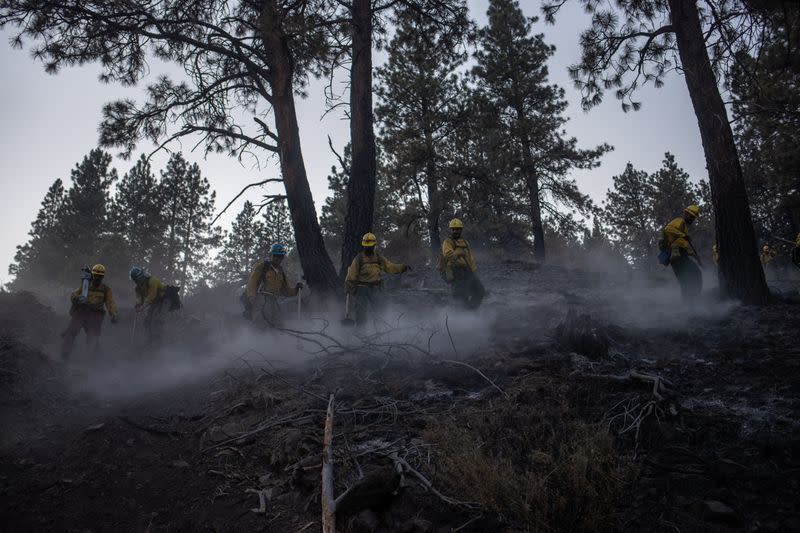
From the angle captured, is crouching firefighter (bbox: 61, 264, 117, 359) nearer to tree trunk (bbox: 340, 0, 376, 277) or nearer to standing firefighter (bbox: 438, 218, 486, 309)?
tree trunk (bbox: 340, 0, 376, 277)

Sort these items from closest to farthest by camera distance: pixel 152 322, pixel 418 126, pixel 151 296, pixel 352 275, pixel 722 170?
pixel 722 170
pixel 352 275
pixel 151 296
pixel 152 322
pixel 418 126

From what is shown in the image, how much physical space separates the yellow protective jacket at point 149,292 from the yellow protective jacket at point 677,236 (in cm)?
1002

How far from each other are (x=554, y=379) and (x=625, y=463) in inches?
63.6

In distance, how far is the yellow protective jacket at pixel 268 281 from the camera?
7.80m

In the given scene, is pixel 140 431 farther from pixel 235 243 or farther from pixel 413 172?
pixel 235 243

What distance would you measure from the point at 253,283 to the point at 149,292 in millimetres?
3399

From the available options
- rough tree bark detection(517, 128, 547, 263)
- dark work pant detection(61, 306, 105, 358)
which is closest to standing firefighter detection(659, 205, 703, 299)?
rough tree bark detection(517, 128, 547, 263)

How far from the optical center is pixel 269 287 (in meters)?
8.05

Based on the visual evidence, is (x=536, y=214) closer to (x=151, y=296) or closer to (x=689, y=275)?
(x=689, y=275)

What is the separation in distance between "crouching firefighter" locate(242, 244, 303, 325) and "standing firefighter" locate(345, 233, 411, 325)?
1.06 meters

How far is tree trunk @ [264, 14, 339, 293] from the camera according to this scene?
8.05 metres

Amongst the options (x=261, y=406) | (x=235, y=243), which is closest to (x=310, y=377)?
(x=261, y=406)

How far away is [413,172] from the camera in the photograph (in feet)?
56.3

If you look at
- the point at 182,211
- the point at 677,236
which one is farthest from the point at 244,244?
the point at 677,236
